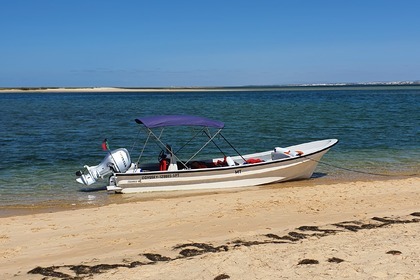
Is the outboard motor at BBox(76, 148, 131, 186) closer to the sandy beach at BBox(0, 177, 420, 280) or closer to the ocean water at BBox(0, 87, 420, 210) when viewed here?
the ocean water at BBox(0, 87, 420, 210)

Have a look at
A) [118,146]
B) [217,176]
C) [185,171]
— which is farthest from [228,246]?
[118,146]

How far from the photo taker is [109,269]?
289 inches

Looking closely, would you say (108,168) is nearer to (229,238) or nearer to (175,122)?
(175,122)

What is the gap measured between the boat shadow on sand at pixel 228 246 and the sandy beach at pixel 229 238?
0.05ft

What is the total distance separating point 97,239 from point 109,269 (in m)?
→ 1.96

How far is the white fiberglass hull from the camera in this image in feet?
48.0

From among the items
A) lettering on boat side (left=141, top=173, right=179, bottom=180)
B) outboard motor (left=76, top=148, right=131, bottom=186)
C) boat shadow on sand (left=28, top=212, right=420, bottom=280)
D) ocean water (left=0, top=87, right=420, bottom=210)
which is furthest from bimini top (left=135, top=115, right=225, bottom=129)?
boat shadow on sand (left=28, top=212, right=420, bottom=280)

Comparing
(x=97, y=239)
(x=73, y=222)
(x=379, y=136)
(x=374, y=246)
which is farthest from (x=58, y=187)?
(x=379, y=136)

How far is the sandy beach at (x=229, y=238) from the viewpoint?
6.96 m

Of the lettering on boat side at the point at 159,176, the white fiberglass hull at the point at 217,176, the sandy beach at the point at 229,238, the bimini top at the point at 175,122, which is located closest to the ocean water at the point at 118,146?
the white fiberglass hull at the point at 217,176

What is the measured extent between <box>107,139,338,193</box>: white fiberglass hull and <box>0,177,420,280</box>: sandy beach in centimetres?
130

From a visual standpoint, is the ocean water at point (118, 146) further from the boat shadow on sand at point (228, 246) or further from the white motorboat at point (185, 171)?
the boat shadow on sand at point (228, 246)

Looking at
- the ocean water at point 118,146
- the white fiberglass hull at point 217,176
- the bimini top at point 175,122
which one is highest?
the bimini top at point 175,122

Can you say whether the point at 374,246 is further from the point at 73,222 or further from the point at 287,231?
the point at 73,222
